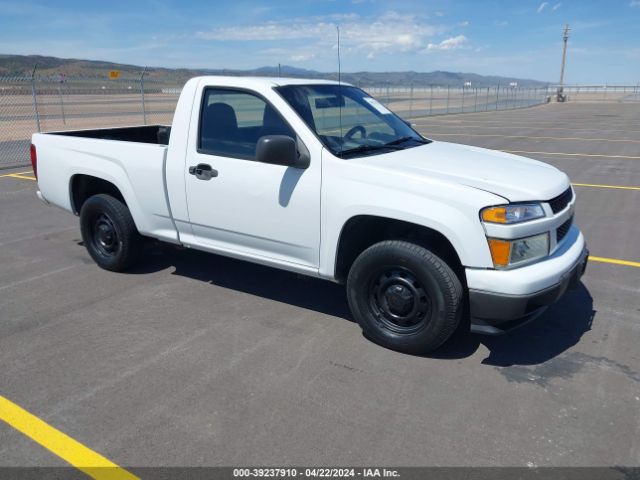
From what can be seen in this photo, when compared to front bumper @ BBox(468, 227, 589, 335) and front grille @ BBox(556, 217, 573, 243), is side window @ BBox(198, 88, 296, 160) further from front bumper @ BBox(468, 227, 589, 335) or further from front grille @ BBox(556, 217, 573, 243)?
front grille @ BBox(556, 217, 573, 243)

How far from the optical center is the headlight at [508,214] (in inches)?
130

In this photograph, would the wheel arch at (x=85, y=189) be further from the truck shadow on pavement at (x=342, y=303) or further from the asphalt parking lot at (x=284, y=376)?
the truck shadow on pavement at (x=342, y=303)

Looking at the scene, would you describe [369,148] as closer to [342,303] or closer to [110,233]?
[342,303]

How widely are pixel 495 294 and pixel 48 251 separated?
4955 mm

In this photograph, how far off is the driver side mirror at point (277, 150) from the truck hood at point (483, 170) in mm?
518

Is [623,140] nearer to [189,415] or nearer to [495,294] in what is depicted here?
[495,294]

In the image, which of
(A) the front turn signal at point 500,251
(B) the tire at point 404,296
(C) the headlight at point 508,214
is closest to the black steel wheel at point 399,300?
(B) the tire at point 404,296

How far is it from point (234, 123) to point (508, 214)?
2.32 m

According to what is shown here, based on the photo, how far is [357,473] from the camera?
8.59 ft

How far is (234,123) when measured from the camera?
4.45 m

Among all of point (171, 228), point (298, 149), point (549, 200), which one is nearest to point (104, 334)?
point (171, 228)

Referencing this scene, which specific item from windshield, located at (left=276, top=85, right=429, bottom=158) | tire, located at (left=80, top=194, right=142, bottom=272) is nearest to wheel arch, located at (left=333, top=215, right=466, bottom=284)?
windshield, located at (left=276, top=85, right=429, bottom=158)

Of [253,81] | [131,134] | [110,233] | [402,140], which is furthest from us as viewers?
[131,134]

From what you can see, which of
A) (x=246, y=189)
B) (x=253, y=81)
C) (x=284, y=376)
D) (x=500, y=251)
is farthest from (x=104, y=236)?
(x=500, y=251)
